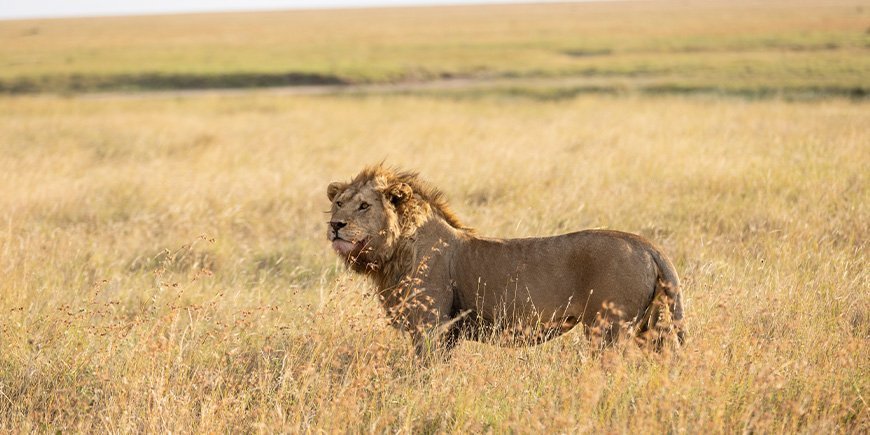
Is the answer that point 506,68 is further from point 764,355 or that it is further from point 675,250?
point 764,355

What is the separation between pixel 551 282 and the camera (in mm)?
4805

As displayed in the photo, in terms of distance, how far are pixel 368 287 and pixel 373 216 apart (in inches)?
66.2

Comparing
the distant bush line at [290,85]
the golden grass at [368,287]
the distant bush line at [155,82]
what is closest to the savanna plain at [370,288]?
the golden grass at [368,287]

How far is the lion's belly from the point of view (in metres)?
4.58

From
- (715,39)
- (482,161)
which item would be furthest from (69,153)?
(715,39)

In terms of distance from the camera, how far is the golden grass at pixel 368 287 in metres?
4.31

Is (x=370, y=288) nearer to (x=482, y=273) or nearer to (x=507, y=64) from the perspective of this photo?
(x=482, y=273)

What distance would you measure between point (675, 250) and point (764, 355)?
327cm

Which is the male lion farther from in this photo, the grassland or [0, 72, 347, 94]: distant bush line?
[0, 72, 347, 94]: distant bush line

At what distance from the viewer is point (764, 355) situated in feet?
15.3

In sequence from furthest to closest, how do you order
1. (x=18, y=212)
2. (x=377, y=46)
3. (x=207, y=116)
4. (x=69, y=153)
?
(x=377, y=46) → (x=207, y=116) → (x=69, y=153) → (x=18, y=212)

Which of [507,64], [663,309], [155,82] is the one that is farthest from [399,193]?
[507,64]

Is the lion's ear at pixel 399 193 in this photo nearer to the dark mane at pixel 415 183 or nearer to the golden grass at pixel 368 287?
the dark mane at pixel 415 183

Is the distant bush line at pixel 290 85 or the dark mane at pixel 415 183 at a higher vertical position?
the dark mane at pixel 415 183
